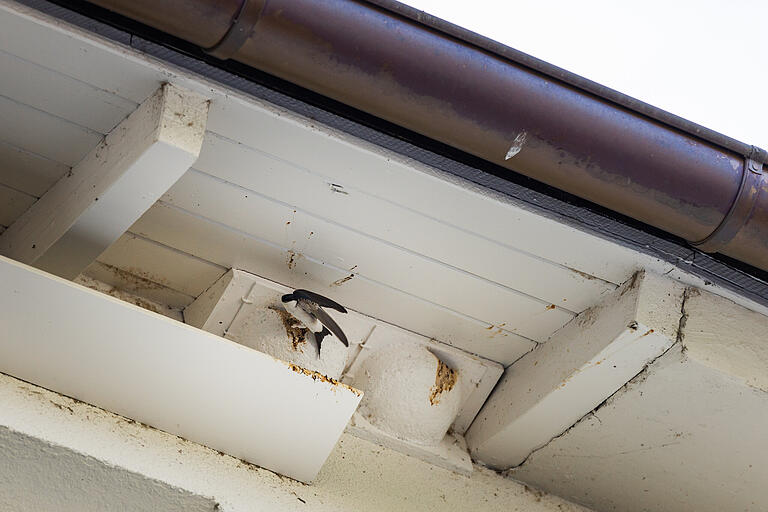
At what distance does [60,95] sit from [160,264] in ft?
1.46

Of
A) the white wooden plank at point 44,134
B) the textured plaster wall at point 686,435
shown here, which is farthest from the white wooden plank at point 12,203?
the textured plaster wall at point 686,435

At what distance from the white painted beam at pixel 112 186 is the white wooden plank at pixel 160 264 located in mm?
169

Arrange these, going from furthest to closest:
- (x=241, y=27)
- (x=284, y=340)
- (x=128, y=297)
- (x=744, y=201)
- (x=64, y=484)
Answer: (x=128, y=297), (x=284, y=340), (x=64, y=484), (x=744, y=201), (x=241, y=27)

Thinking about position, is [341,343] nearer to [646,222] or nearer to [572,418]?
[572,418]

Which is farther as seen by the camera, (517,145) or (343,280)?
(343,280)

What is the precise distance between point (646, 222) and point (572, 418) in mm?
563

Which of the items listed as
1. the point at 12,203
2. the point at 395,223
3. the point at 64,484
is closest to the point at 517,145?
the point at 395,223

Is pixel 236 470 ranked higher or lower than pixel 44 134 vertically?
lower

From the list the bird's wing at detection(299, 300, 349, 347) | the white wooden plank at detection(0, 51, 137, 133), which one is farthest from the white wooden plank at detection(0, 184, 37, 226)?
the bird's wing at detection(299, 300, 349, 347)

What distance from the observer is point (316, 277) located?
1.71 m

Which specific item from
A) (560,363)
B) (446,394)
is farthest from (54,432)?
(560,363)

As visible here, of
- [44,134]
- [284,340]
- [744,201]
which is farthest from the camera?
[284,340]

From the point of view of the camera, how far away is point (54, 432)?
138 cm

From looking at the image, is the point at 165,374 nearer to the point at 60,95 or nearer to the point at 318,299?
the point at 318,299
